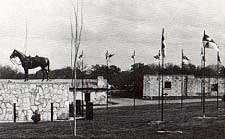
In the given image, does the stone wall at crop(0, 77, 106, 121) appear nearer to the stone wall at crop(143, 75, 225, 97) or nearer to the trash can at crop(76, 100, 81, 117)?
the trash can at crop(76, 100, 81, 117)

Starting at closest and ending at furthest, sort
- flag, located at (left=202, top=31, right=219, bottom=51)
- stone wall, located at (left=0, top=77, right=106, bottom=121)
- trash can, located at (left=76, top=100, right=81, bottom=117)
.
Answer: flag, located at (left=202, top=31, right=219, bottom=51) → stone wall, located at (left=0, top=77, right=106, bottom=121) → trash can, located at (left=76, top=100, right=81, bottom=117)

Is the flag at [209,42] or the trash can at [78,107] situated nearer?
the flag at [209,42]

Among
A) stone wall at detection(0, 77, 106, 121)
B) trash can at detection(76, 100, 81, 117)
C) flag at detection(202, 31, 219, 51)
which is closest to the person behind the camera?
flag at detection(202, 31, 219, 51)

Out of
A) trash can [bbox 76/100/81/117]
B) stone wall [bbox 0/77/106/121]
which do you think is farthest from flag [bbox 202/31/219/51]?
trash can [bbox 76/100/81/117]

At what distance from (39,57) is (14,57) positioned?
81cm

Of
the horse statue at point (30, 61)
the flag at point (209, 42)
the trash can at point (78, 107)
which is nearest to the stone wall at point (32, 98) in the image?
the horse statue at point (30, 61)

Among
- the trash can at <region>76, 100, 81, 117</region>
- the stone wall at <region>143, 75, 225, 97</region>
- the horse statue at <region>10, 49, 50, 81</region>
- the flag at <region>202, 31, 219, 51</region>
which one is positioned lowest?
the trash can at <region>76, 100, 81, 117</region>

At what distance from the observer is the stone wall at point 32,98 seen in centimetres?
1279

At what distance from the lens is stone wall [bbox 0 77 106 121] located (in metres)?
12.8

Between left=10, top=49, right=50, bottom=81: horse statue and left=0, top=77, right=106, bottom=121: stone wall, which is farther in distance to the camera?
left=0, top=77, right=106, bottom=121: stone wall

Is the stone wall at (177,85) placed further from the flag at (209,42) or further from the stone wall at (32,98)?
the flag at (209,42)

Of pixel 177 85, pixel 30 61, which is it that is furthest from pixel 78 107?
pixel 177 85

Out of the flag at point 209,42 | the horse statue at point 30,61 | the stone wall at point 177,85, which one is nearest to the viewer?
the flag at point 209,42

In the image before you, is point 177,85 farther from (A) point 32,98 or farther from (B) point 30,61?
(B) point 30,61
